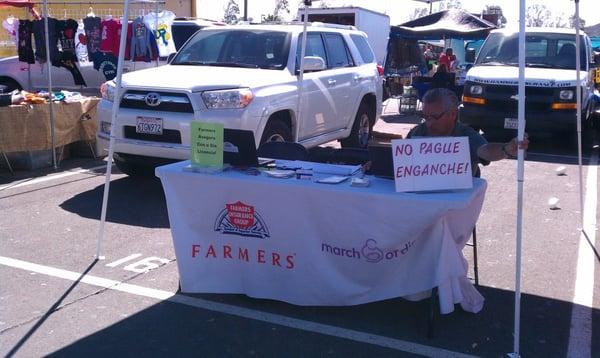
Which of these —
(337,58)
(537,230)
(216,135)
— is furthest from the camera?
(337,58)

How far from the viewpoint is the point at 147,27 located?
11.9m

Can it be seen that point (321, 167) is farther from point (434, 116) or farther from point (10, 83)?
point (10, 83)

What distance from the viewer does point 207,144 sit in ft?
14.6

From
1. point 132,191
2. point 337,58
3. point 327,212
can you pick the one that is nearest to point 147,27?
point 337,58

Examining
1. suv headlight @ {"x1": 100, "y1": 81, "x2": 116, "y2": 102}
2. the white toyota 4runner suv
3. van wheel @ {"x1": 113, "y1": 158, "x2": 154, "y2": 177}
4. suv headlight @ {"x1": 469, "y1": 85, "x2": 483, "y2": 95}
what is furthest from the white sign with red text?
suv headlight @ {"x1": 469, "y1": 85, "x2": 483, "y2": 95}

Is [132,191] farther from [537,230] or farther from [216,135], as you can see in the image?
[537,230]

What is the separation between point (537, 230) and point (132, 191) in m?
4.44

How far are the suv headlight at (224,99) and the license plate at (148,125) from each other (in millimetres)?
563

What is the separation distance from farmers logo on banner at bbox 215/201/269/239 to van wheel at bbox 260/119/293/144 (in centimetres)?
286

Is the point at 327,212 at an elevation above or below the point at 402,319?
above

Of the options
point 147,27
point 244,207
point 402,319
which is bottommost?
point 402,319

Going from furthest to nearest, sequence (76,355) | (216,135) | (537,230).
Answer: (537,230) → (216,135) → (76,355)

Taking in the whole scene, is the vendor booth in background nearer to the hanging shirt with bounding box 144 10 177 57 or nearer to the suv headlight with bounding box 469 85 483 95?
the suv headlight with bounding box 469 85 483 95

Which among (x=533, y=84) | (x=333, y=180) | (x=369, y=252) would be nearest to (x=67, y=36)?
(x=533, y=84)
